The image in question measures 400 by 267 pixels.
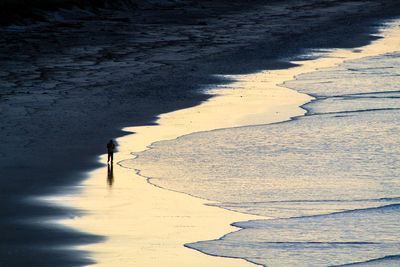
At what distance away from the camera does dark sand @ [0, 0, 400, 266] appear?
8930 millimetres

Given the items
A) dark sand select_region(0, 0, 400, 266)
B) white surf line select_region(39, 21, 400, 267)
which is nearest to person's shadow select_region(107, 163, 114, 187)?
white surf line select_region(39, 21, 400, 267)

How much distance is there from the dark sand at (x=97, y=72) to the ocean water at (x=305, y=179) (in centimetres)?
126

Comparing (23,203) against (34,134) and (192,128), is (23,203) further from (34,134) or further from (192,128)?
(192,128)

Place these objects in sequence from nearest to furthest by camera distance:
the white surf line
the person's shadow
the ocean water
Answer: the white surf line
the ocean water
the person's shadow

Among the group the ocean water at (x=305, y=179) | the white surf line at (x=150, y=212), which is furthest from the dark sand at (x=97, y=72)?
the ocean water at (x=305, y=179)

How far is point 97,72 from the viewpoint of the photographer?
66.9 feet

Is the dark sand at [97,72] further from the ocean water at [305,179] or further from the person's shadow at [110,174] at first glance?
the ocean water at [305,179]

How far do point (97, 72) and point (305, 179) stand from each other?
36.2ft

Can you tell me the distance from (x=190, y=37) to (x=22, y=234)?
2200 centimetres

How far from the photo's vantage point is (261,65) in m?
22.3

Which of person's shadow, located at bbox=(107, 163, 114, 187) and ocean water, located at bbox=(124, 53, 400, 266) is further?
person's shadow, located at bbox=(107, 163, 114, 187)

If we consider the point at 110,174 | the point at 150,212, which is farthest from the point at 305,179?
A: the point at 110,174

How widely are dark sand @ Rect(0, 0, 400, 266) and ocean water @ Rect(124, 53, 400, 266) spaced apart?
126 cm

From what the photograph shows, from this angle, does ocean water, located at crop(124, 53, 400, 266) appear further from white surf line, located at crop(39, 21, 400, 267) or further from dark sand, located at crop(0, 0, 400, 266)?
dark sand, located at crop(0, 0, 400, 266)
